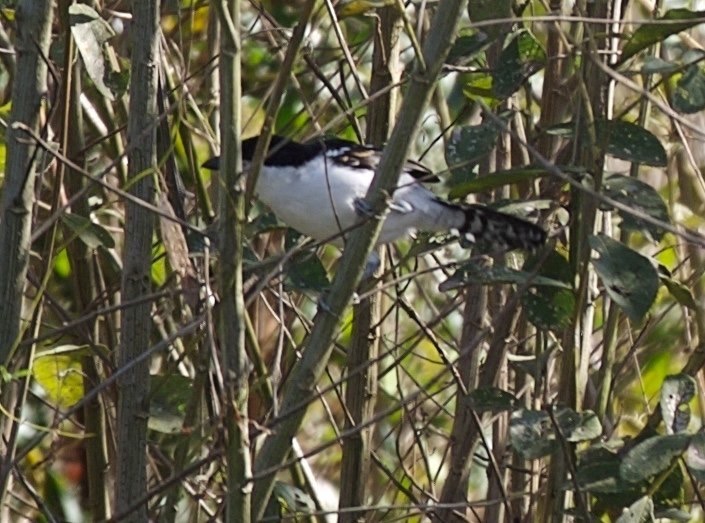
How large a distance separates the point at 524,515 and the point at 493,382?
0.40 meters

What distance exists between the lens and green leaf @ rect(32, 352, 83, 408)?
2582 millimetres

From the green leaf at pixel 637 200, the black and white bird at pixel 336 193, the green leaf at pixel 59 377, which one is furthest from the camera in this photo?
the black and white bird at pixel 336 193

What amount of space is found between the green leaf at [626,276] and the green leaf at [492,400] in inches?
12.5

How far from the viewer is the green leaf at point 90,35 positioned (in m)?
2.39

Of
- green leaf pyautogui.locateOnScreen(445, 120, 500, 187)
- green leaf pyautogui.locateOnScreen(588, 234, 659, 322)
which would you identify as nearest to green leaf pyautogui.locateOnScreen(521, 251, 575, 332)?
green leaf pyautogui.locateOnScreen(588, 234, 659, 322)

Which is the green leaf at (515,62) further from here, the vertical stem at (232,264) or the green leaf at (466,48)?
the vertical stem at (232,264)

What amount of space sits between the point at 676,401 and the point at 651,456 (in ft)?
0.54

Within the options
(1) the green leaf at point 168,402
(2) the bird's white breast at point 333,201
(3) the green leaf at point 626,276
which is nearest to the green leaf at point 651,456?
(3) the green leaf at point 626,276

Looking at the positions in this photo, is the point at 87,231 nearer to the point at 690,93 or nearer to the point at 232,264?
the point at 232,264

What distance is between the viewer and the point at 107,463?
3.20m

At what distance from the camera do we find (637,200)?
7.43 ft

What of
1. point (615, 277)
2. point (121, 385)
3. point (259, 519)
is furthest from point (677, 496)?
point (121, 385)

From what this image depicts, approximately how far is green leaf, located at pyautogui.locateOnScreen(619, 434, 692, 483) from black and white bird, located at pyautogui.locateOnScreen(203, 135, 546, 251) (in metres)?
0.84

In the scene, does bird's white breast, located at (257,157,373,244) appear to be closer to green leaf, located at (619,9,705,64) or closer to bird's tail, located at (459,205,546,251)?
bird's tail, located at (459,205,546,251)
